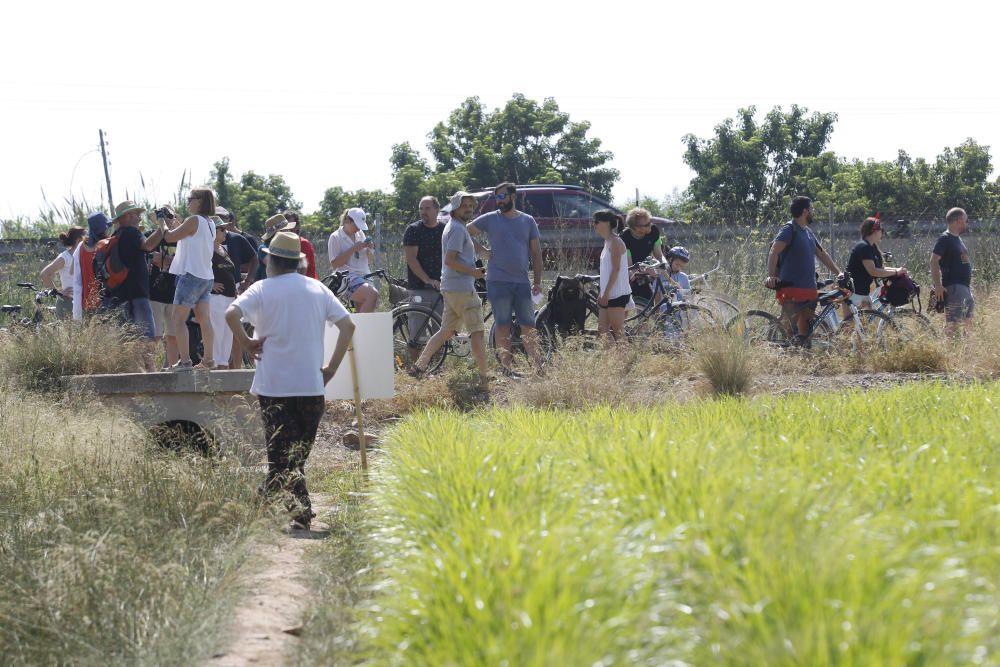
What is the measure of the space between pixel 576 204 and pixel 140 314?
9.87m

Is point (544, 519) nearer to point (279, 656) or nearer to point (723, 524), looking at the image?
point (723, 524)

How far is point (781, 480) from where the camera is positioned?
5008mm

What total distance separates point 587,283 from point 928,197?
28.6 metres

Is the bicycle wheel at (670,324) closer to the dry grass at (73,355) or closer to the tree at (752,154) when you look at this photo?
the dry grass at (73,355)

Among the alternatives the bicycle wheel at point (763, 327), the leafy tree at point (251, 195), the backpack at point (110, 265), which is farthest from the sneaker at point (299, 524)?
the leafy tree at point (251, 195)

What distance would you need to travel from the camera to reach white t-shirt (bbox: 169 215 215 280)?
10.5 m

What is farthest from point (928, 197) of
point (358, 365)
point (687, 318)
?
point (358, 365)

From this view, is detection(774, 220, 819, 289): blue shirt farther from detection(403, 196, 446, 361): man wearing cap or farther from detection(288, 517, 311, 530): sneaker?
detection(288, 517, 311, 530): sneaker

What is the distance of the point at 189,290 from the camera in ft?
34.9

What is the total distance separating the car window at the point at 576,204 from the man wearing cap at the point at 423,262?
774cm

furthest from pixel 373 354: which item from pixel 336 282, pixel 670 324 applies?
pixel 670 324

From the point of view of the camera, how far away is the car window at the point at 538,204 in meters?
20.6

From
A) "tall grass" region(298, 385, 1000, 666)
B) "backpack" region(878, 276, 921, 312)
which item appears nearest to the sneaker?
"tall grass" region(298, 385, 1000, 666)

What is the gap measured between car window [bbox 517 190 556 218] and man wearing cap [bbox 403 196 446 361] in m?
7.60
